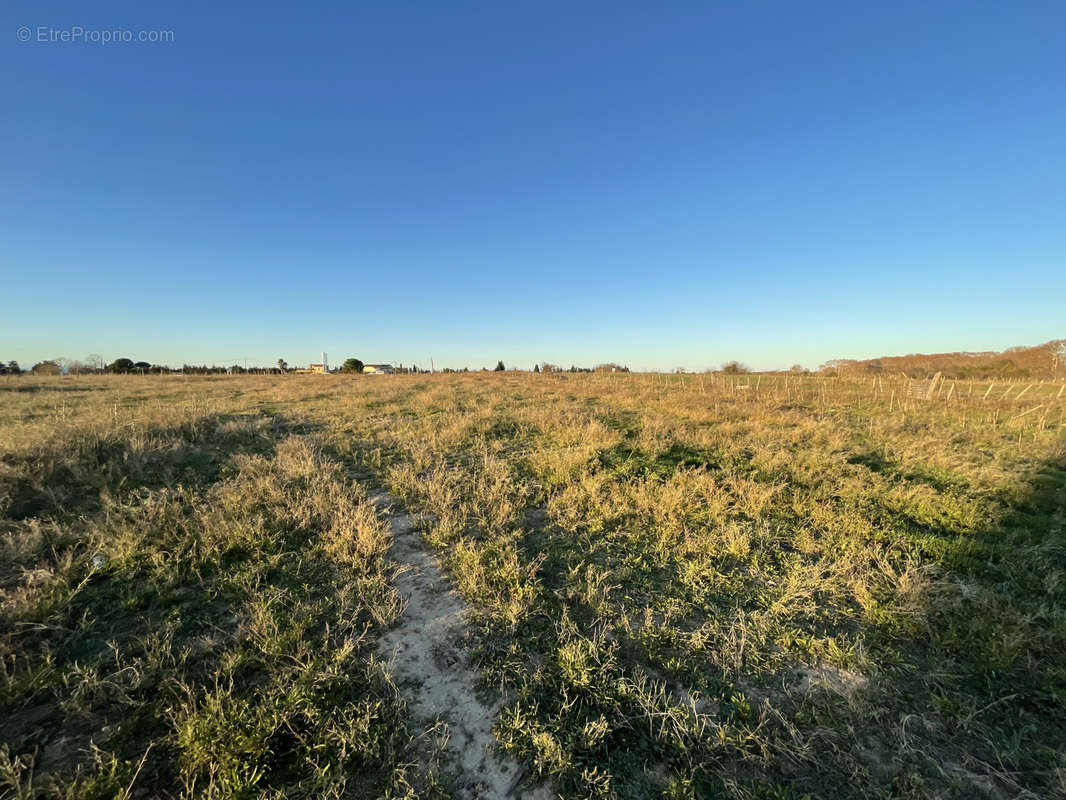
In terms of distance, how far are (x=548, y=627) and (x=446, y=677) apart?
0.91 meters

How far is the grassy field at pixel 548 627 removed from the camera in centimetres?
214

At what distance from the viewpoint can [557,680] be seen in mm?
2691

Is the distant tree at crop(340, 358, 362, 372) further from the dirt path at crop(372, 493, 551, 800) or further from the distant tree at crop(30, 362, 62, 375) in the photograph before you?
the dirt path at crop(372, 493, 551, 800)

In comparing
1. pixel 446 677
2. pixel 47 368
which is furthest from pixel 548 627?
pixel 47 368

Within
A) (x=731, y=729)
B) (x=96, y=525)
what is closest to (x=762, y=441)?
(x=731, y=729)

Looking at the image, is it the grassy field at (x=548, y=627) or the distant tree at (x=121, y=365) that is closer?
the grassy field at (x=548, y=627)

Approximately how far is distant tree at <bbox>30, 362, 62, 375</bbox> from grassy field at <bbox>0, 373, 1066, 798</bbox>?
60.4 metres

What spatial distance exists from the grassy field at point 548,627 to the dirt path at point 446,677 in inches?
2.5

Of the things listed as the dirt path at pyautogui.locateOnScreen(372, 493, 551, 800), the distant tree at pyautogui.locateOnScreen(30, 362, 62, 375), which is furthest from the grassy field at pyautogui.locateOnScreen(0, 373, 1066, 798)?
the distant tree at pyautogui.locateOnScreen(30, 362, 62, 375)

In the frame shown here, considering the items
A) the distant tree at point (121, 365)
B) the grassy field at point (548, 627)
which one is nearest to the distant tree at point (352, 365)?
the distant tree at point (121, 365)

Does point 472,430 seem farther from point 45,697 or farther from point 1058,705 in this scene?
point 1058,705

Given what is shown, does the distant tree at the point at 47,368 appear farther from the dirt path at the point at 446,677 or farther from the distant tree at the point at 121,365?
the dirt path at the point at 446,677

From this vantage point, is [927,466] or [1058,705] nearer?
[1058,705]

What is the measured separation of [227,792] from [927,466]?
1126 cm
